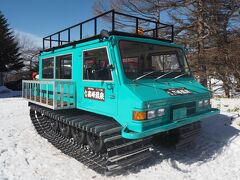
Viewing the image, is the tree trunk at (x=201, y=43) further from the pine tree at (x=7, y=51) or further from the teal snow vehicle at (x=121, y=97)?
the pine tree at (x=7, y=51)

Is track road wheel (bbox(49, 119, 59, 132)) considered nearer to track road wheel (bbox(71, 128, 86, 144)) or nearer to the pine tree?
track road wheel (bbox(71, 128, 86, 144))

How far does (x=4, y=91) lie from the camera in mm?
23359

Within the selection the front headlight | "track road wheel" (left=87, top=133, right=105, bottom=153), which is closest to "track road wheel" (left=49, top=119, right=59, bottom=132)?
"track road wheel" (left=87, top=133, right=105, bottom=153)

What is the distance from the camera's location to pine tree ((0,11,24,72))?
1089 inches

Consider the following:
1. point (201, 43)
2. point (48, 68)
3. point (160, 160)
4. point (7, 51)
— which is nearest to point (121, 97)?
point (160, 160)

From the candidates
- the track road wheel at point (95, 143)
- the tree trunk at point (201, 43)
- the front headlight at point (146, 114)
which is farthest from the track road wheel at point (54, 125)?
the tree trunk at point (201, 43)

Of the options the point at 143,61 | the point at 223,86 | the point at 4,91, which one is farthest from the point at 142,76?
the point at 4,91

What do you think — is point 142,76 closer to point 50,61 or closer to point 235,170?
point 235,170

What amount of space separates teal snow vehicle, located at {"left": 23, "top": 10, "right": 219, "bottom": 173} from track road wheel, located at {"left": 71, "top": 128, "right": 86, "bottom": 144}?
1 centimetres

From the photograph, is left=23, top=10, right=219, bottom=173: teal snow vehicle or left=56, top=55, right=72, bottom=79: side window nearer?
left=23, top=10, right=219, bottom=173: teal snow vehicle

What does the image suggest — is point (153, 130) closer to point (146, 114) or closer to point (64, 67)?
point (146, 114)

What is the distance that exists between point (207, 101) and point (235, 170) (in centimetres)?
154

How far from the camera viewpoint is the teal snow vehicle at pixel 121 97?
13.5 feet

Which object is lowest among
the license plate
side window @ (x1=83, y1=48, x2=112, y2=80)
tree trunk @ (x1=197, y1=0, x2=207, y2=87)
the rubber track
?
the rubber track
